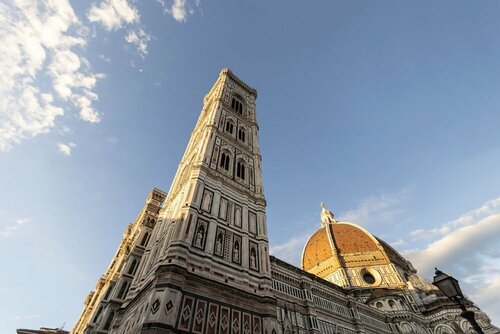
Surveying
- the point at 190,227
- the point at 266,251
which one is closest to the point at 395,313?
the point at 266,251

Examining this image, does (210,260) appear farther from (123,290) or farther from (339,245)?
(339,245)

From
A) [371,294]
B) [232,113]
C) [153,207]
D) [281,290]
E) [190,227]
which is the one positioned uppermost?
[232,113]

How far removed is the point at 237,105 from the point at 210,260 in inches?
833

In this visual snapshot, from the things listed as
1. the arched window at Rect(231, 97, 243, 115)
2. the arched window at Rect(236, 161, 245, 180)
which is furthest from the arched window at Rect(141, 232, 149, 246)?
the arched window at Rect(231, 97, 243, 115)

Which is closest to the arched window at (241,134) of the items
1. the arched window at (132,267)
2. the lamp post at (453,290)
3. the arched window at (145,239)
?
the arched window at (145,239)

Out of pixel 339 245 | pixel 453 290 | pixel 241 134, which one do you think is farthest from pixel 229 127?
pixel 339 245

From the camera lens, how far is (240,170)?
72.6 feet

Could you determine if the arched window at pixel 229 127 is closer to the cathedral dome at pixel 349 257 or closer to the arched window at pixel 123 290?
the arched window at pixel 123 290

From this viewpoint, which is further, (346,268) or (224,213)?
(346,268)

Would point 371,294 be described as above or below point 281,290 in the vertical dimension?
above

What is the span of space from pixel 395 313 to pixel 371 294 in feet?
19.5

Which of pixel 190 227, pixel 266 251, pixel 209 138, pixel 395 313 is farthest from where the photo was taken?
pixel 395 313

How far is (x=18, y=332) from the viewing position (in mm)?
37500

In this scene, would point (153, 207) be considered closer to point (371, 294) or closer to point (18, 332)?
point (18, 332)
